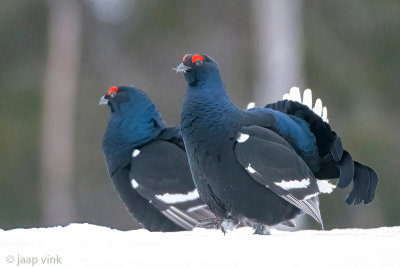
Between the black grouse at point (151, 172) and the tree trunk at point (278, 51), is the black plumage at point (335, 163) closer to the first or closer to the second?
the black grouse at point (151, 172)

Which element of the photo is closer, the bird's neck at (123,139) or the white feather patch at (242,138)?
the white feather patch at (242,138)

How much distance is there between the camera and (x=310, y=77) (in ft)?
39.1

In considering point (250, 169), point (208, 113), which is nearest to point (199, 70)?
point (208, 113)

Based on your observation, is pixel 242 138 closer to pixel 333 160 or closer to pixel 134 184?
pixel 333 160

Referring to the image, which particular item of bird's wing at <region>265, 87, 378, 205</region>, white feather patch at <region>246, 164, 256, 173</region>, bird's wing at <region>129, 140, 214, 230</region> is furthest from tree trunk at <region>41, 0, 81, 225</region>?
white feather patch at <region>246, 164, 256, 173</region>

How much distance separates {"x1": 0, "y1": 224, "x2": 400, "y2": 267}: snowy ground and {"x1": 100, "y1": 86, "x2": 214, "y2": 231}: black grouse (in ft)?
3.79

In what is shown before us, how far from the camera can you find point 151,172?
4.73 metres

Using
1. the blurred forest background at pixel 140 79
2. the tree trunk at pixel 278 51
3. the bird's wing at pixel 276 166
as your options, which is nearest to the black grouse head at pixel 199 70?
the bird's wing at pixel 276 166

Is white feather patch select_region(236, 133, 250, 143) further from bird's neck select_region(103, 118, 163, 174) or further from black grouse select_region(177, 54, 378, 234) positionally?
bird's neck select_region(103, 118, 163, 174)

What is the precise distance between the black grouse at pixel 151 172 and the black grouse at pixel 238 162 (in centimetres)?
53

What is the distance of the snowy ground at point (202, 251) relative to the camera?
2879 mm

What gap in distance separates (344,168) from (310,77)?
7.71 m

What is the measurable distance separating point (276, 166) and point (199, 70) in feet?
2.08

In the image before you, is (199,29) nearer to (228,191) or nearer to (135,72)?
(135,72)
